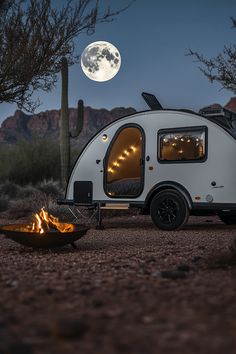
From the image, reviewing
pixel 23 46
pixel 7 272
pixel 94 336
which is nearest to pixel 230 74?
pixel 23 46

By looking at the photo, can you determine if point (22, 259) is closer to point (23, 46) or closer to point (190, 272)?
point (190, 272)

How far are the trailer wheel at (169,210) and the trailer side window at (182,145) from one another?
751 millimetres

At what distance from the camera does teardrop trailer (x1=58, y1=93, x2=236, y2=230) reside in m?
10.6

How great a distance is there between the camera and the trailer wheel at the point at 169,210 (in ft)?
35.8

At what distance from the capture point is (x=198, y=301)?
3959mm

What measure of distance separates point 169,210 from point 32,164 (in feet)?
56.1

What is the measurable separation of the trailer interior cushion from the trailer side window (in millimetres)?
853

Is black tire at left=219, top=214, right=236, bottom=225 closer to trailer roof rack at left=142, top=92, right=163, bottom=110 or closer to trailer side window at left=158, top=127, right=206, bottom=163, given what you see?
trailer side window at left=158, top=127, right=206, bottom=163

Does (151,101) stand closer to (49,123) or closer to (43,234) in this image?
(43,234)

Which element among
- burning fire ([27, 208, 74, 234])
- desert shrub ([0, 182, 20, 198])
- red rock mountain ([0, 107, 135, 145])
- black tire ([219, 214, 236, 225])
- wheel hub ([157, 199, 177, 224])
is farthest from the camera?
red rock mountain ([0, 107, 135, 145])

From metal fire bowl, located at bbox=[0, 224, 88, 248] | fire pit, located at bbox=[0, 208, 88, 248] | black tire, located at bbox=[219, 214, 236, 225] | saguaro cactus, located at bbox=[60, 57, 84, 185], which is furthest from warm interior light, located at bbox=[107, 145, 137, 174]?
metal fire bowl, located at bbox=[0, 224, 88, 248]

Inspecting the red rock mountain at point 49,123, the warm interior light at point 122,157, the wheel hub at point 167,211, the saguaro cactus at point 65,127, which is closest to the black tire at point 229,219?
the wheel hub at point 167,211

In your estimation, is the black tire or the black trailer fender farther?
the black tire

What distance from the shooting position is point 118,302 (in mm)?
4020
